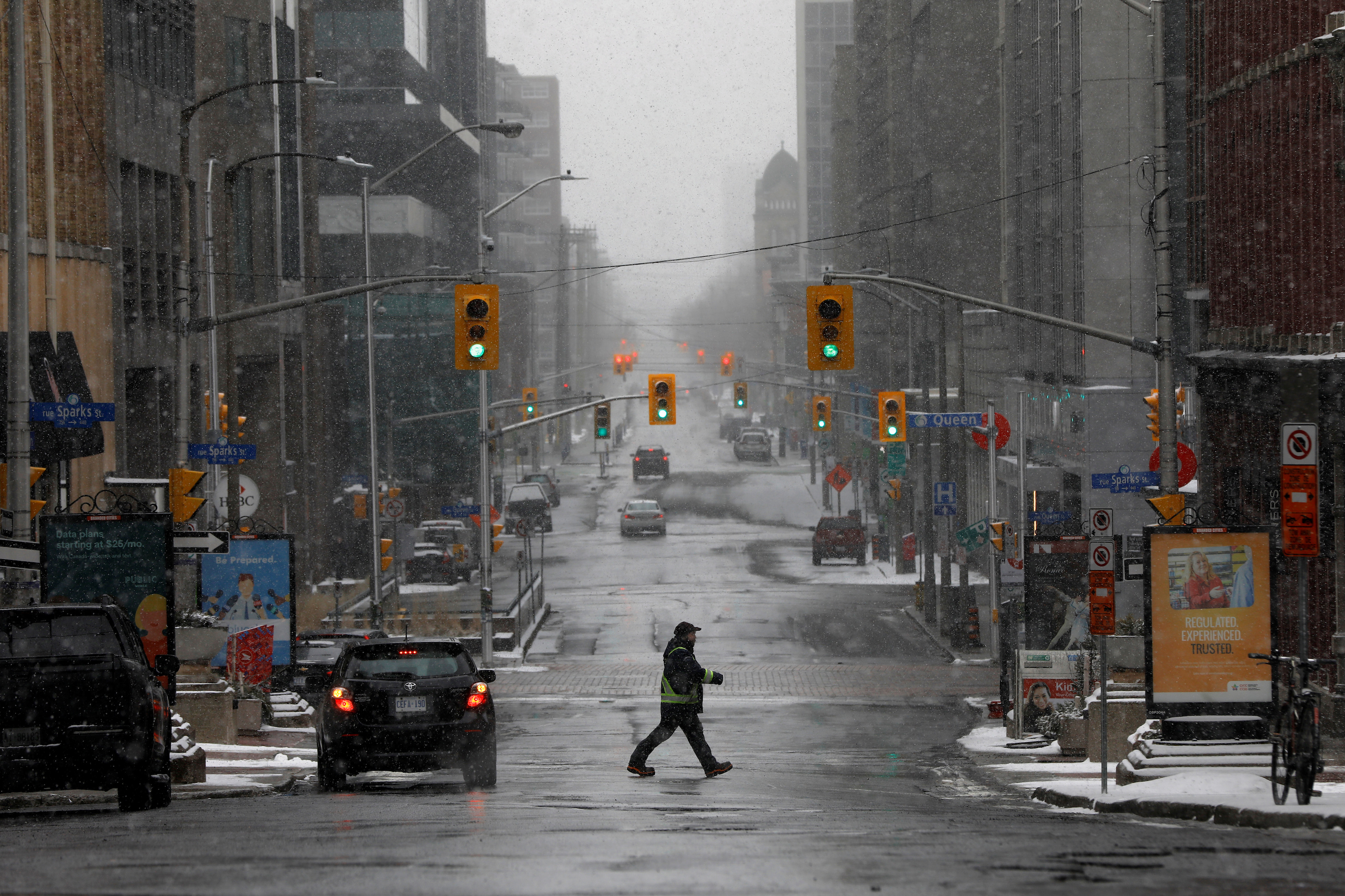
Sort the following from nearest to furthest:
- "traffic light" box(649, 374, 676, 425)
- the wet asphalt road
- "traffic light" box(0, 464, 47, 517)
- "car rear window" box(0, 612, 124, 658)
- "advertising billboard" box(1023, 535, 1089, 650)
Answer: the wet asphalt road → "car rear window" box(0, 612, 124, 658) → "traffic light" box(0, 464, 47, 517) → "advertising billboard" box(1023, 535, 1089, 650) → "traffic light" box(649, 374, 676, 425)

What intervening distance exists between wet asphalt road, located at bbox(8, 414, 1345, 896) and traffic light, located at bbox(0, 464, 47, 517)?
4689mm

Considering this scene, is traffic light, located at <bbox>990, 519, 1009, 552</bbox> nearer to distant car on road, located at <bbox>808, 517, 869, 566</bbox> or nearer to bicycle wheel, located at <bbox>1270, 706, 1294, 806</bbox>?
bicycle wheel, located at <bbox>1270, 706, 1294, 806</bbox>

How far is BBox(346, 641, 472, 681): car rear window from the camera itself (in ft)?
49.4

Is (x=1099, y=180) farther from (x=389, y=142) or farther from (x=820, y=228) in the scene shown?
(x=820, y=228)

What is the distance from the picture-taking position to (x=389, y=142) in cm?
8275

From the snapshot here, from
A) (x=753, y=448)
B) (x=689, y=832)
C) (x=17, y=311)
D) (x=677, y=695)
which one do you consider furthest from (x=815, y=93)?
(x=689, y=832)

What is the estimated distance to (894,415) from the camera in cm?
3934

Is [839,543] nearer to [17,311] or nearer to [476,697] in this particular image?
[17,311]

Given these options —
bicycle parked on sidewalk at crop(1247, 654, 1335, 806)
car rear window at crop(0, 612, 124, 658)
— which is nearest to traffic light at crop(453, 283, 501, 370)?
car rear window at crop(0, 612, 124, 658)

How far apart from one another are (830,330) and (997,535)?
1163 cm

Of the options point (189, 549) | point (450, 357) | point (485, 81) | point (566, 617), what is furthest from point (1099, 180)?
point (485, 81)

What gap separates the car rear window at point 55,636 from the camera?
39.7 ft

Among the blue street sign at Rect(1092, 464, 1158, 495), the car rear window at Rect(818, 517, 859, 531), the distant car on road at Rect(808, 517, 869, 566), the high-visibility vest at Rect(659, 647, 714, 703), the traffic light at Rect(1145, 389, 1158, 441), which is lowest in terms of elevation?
the distant car on road at Rect(808, 517, 869, 566)

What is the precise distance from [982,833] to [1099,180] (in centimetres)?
3267
